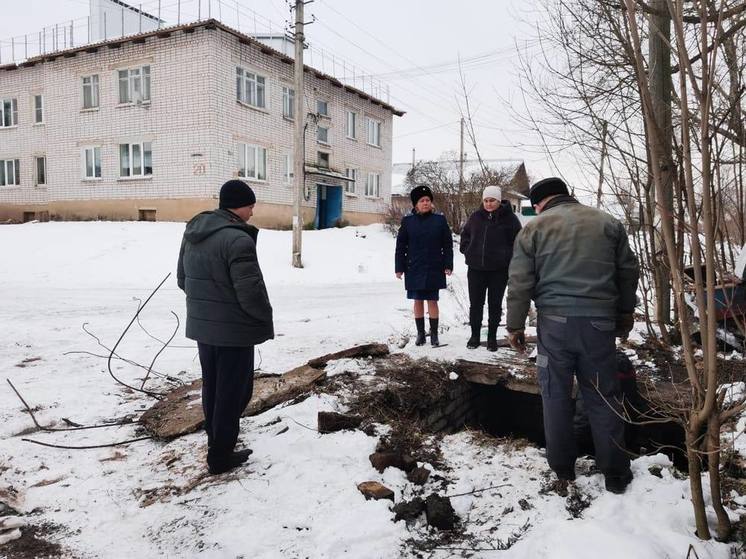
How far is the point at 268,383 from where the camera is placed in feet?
14.8

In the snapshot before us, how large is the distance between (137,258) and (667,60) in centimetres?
1285

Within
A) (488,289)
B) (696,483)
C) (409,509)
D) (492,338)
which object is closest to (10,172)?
(488,289)

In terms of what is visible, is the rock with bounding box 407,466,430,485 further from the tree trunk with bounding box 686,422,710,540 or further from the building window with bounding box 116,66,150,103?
the building window with bounding box 116,66,150,103

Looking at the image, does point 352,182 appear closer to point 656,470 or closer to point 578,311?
point 578,311

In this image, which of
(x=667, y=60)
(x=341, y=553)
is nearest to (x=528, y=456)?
(x=341, y=553)

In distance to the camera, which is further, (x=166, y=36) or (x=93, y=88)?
(x=93, y=88)

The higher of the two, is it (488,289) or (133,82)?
(133,82)

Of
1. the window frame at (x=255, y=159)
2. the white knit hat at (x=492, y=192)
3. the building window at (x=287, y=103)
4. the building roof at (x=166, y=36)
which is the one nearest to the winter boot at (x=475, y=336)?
the white knit hat at (x=492, y=192)

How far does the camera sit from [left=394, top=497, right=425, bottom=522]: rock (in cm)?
271

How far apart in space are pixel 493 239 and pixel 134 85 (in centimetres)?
1789

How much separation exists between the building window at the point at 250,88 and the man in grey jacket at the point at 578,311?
17.7 metres

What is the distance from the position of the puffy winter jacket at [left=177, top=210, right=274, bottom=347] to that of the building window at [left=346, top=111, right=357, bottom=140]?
2253 cm

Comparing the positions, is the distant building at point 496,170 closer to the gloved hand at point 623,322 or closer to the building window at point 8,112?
the building window at point 8,112

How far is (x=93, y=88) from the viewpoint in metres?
19.5
